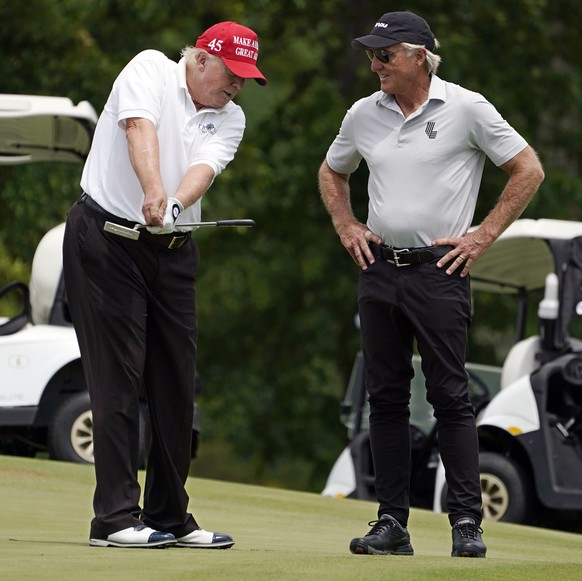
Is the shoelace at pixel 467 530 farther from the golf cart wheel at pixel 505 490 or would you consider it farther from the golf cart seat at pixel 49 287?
the golf cart seat at pixel 49 287

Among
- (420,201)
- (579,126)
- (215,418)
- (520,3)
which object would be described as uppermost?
(520,3)

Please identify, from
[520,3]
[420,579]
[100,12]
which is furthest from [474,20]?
[420,579]

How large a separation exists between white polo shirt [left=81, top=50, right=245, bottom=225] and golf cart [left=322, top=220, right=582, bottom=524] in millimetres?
4386

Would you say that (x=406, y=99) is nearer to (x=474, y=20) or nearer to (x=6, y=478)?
(x=6, y=478)

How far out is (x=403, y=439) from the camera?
6281 millimetres

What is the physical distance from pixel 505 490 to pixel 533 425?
1.38 ft

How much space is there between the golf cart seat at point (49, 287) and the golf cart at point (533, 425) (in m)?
2.21

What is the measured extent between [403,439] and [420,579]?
1.29 metres

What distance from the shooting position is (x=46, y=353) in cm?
1055

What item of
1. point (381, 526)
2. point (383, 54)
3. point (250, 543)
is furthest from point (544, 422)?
point (383, 54)

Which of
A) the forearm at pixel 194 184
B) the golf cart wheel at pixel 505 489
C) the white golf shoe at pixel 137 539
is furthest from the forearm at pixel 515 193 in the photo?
the golf cart wheel at pixel 505 489

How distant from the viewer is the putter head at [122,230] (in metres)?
5.88

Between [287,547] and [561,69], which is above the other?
[561,69]

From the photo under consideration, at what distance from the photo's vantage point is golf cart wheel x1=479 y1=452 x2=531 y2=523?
9.97 m
